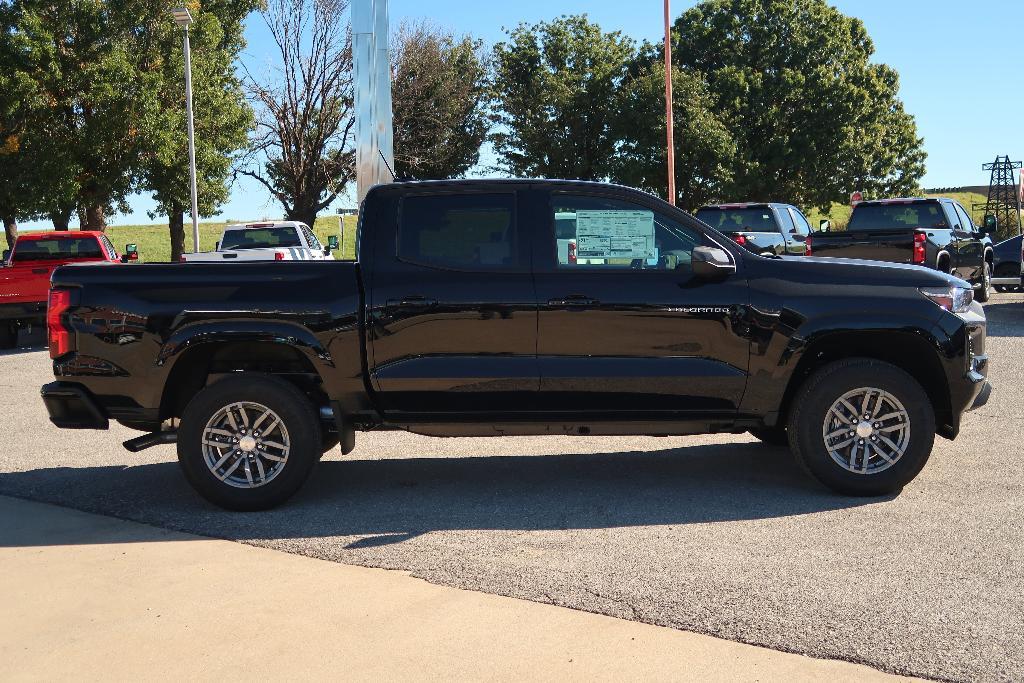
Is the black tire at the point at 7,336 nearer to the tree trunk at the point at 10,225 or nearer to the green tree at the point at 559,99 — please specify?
the tree trunk at the point at 10,225

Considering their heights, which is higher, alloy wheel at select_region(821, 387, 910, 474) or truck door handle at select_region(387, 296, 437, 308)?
truck door handle at select_region(387, 296, 437, 308)

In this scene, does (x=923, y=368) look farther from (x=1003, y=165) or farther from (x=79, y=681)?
(x=1003, y=165)

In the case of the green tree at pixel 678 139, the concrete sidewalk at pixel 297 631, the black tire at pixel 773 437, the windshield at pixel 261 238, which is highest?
the green tree at pixel 678 139

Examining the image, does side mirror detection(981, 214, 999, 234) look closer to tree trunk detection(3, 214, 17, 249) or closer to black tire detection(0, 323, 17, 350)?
black tire detection(0, 323, 17, 350)

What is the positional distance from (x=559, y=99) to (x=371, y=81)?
35965mm

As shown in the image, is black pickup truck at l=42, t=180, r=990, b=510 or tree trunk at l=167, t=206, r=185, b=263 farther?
tree trunk at l=167, t=206, r=185, b=263

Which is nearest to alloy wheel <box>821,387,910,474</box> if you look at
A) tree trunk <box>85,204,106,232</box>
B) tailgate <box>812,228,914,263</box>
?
tailgate <box>812,228,914,263</box>

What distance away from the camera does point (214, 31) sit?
37.6 meters

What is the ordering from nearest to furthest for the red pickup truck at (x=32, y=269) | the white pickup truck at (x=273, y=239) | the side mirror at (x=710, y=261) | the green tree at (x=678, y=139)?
the side mirror at (x=710, y=261) < the red pickup truck at (x=32, y=269) < the white pickup truck at (x=273, y=239) < the green tree at (x=678, y=139)

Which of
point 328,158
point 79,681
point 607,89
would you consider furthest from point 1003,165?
point 79,681

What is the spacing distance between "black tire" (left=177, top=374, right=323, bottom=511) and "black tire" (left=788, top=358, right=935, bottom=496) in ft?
9.60

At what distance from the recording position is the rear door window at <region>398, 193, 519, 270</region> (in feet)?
21.2

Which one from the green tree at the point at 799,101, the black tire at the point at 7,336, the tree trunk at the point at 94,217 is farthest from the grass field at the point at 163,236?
the black tire at the point at 7,336

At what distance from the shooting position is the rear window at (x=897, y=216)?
57.5ft
